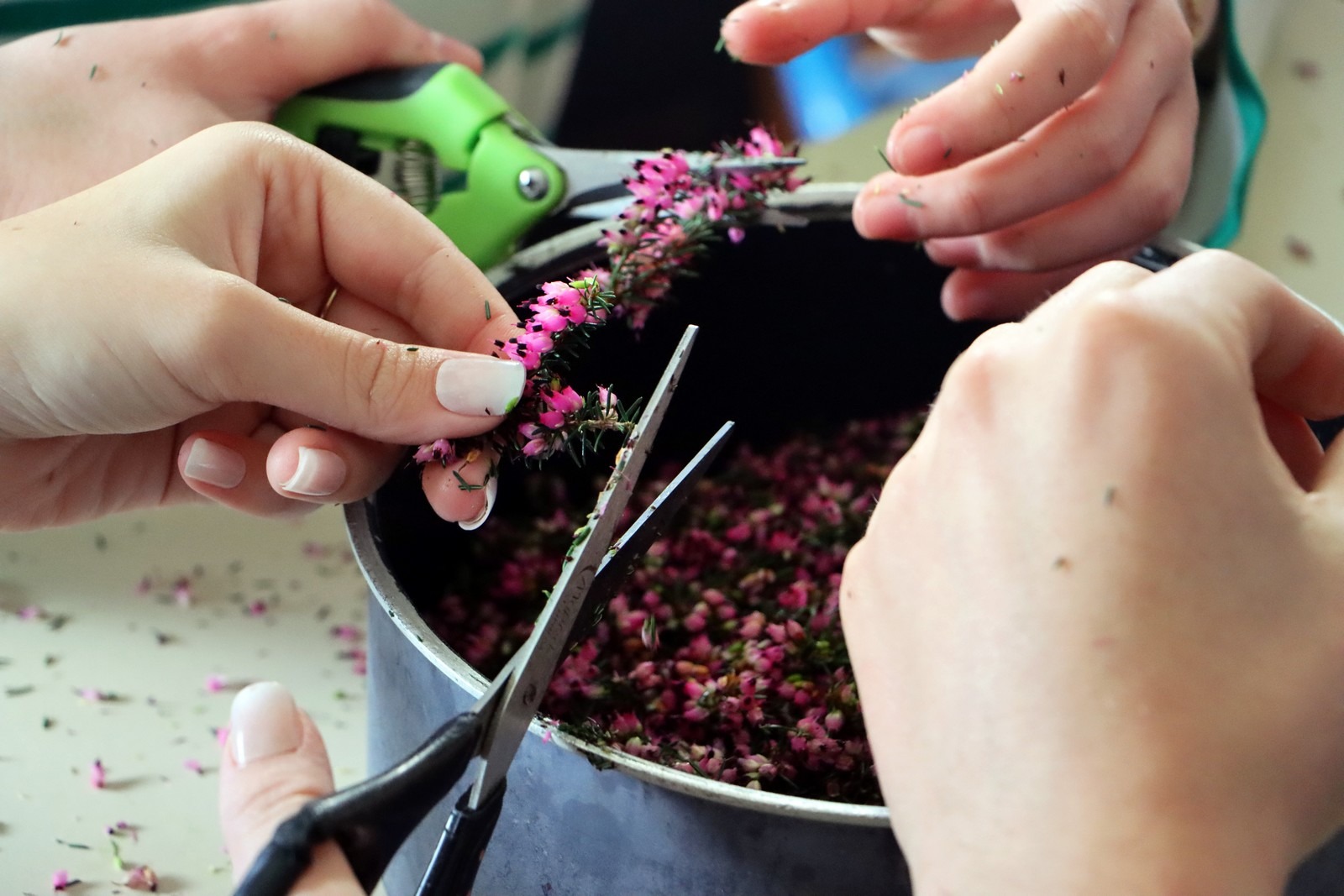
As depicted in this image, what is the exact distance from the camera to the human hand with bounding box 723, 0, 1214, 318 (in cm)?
63

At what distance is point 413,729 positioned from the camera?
528 mm

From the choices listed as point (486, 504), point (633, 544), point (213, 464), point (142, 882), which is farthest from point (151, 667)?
point (633, 544)

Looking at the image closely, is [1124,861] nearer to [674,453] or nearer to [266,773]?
[266,773]

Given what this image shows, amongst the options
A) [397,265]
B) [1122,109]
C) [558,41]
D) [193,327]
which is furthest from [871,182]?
[558,41]

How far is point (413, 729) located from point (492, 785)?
10cm

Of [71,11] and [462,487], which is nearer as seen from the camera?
[462,487]

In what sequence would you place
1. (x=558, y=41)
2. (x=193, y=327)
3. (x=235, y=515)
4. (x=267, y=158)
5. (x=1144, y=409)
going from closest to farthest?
1. (x=1144, y=409)
2. (x=193, y=327)
3. (x=267, y=158)
4. (x=235, y=515)
5. (x=558, y=41)

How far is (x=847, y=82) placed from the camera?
1.29m

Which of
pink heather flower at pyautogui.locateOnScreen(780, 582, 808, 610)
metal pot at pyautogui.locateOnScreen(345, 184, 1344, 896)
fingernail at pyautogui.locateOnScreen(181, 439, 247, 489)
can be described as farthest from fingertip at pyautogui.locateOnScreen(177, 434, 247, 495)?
pink heather flower at pyautogui.locateOnScreen(780, 582, 808, 610)

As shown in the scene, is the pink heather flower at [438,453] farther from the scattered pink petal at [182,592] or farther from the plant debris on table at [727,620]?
the scattered pink petal at [182,592]

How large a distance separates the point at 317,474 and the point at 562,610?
184 mm

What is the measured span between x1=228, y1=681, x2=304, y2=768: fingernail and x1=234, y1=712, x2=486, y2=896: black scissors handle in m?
0.04

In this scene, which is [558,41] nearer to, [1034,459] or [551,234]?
[551,234]

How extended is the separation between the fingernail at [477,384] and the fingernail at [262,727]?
166 mm
